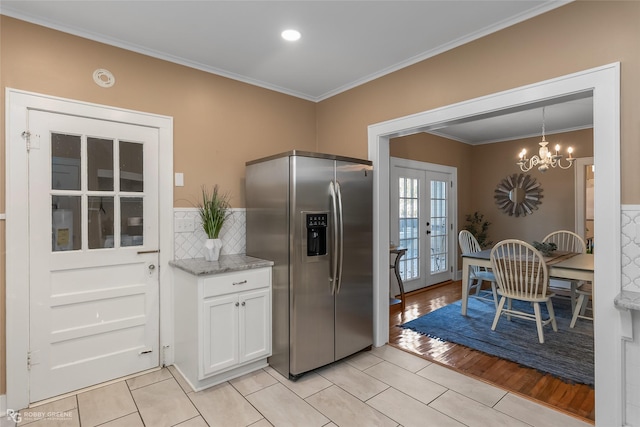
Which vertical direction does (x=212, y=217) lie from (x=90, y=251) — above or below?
above

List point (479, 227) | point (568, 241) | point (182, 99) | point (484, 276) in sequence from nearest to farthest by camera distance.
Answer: point (182, 99) < point (484, 276) < point (568, 241) < point (479, 227)

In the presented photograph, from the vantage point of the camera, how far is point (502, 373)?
105 inches

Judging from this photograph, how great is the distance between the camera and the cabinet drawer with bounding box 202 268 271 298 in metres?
2.41

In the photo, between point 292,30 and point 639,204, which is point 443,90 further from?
point 639,204

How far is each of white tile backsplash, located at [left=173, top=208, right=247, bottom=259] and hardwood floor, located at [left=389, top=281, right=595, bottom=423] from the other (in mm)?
1812

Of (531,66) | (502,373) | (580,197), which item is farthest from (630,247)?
(580,197)

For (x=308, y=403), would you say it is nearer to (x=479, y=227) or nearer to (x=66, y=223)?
(x=66, y=223)

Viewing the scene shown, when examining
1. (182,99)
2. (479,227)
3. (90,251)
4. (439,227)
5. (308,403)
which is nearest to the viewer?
(308,403)

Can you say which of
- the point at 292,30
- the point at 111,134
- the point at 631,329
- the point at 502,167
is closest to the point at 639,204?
the point at 631,329

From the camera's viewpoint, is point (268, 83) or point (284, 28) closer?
point (284, 28)

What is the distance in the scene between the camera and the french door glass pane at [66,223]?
90.2 inches

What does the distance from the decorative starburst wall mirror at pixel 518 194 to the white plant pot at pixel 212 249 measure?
17.2 ft

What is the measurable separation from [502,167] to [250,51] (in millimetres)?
5078

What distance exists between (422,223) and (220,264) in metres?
3.65
